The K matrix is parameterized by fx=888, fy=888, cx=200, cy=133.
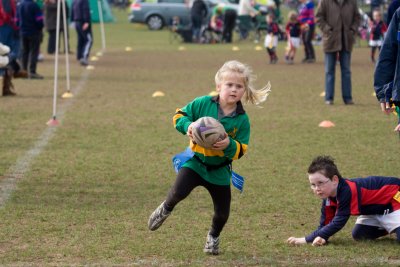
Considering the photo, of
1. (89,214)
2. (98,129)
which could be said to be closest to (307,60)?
(98,129)

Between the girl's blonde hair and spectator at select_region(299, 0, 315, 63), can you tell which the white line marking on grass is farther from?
spectator at select_region(299, 0, 315, 63)

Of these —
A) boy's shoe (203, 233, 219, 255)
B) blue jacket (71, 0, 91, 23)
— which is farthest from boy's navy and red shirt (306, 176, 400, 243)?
blue jacket (71, 0, 91, 23)

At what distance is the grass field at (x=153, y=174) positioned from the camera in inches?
266

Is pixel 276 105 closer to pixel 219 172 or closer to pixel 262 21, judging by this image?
pixel 219 172

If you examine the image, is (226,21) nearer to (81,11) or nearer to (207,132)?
(81,11)

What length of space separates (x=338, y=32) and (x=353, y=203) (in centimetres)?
988

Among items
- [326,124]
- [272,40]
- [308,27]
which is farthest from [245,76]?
[308,27]

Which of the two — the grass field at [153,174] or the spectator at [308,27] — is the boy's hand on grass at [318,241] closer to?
the grass field at [153,174]

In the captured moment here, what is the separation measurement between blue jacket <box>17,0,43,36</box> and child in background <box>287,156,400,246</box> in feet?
52.0

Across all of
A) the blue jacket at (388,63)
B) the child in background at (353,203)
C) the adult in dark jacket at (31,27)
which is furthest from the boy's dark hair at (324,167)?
the adult in dark jacket at (31,27)

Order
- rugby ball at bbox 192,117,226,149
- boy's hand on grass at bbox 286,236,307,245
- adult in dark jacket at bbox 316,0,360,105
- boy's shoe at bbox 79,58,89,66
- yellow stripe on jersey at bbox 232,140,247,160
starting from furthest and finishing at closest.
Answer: boy's shoe at bbox 79,58,89,66
adult in dark jacket at bbox 316,0,360,105
boy's hand on grass at bbox 286,236,307,245
yellow stripe on jersey at bbox 232,140,247,160
rugby ball at bbox 192,117,226,149

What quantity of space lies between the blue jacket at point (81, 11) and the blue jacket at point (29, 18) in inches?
207

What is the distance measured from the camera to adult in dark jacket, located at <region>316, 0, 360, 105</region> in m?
16.4

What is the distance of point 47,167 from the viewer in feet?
34.6
